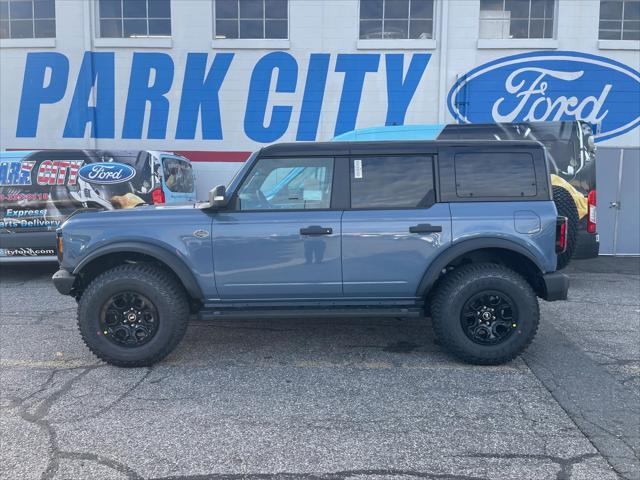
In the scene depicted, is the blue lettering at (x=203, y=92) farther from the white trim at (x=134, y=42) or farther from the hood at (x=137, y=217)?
the hood at (x=137, y=217)

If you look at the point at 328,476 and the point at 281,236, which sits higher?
the point at 281,236

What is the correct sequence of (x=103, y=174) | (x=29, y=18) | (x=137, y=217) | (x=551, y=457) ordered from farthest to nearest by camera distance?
(x=29, y=18)
(x=103, y=174)
(x=137, y=217)
(x=551, y=457)

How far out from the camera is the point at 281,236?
4.63m

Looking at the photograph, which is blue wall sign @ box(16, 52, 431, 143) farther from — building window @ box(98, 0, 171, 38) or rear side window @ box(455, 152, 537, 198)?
rear side window @ box(455, 152, 537, 198)

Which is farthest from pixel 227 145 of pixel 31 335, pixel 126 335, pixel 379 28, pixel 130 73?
pixel 126 335

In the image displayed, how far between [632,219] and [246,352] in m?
9.21

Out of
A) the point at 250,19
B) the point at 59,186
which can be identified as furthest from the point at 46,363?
the point at 250,19

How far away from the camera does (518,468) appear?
10.2 feet

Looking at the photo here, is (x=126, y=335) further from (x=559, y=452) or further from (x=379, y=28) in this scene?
(x=379, y=28)

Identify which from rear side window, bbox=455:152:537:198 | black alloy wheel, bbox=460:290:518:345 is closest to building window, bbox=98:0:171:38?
rear side window, bbox=455:152:537:198

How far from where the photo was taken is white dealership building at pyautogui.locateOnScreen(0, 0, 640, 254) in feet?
36.1

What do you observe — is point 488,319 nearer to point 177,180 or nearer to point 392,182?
point 392,182

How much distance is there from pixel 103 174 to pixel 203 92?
3.86m

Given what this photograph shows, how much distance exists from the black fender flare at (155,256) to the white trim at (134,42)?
771cm
